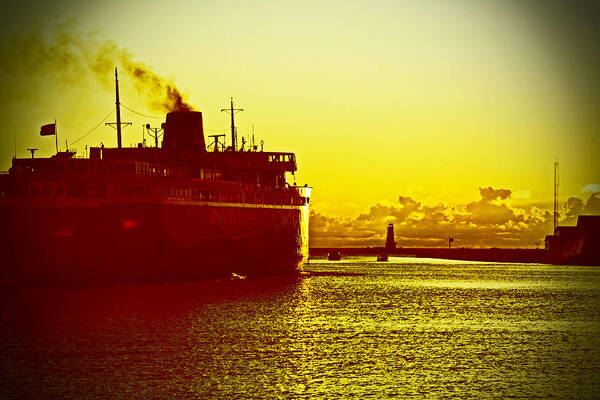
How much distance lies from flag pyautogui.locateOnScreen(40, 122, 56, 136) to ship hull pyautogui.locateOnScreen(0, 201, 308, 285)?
208 inches

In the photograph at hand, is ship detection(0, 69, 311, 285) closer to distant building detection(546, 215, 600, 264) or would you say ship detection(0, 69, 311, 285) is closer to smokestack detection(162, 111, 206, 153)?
smokestack detection(162, 111, 206, 153)

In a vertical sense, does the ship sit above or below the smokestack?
below

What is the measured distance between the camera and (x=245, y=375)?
123 feet

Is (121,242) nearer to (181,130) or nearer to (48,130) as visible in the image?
(48,130)

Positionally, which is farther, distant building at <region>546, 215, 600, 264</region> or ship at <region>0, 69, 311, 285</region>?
distant building at <region>546, 215, 600, 264</region>

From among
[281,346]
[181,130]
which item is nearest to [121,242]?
[181,130]

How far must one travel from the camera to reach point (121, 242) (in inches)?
2756

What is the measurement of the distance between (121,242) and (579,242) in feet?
385

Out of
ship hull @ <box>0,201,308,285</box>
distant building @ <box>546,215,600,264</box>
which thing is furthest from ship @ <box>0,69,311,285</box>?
distant building @ <box>546,215,600,264</box>

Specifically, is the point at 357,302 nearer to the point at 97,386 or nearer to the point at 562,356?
the point at 562,356

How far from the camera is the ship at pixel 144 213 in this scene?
65.6 metres

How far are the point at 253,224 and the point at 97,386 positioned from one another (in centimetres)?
5703

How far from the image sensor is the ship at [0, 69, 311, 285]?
65562 mm

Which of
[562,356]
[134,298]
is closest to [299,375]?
[562,356]
